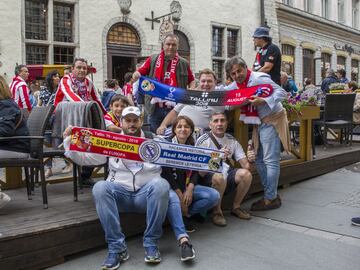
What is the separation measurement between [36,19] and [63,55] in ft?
3.91

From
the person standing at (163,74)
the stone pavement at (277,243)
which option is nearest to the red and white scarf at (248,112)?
the person standing at (163,74)

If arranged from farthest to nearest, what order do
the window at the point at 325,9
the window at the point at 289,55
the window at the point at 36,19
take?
the window at the point at 325,9, the window at the point at 289,55, the window at the point at 36,19

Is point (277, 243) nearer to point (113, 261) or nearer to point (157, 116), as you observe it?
point (113, 261)

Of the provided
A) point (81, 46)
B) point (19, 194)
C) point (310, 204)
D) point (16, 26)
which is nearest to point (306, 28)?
point (81, 46)

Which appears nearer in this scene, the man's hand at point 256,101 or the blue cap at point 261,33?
the man's hand at point 256,101

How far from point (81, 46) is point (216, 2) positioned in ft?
20.3

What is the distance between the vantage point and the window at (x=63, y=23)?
1190cm

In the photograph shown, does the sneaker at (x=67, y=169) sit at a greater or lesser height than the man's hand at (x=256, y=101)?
lesser

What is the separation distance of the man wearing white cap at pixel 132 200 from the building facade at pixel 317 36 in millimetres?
15197

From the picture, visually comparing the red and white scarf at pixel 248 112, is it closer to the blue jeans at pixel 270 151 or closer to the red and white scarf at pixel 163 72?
the blue jeans at pixel 270 151

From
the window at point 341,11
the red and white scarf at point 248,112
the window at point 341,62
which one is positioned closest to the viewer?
the red and white scarf at point 248,112

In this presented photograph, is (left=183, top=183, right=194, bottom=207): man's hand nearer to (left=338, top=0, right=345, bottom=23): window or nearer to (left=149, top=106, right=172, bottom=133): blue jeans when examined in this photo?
(left=149, top=106, right=172, bottom=133): blue jeans

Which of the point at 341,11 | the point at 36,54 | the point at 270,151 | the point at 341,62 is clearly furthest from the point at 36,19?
the point at 341,11

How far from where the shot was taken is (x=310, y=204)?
511 centimetres
